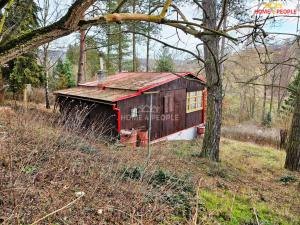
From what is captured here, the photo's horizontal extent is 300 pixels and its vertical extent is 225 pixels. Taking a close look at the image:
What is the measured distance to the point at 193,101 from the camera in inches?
551

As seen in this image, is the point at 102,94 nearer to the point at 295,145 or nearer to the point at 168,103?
the point at 168,103

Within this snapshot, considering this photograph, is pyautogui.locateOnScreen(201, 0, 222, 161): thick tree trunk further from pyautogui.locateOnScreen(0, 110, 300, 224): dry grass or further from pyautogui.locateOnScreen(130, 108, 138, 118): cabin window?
pyautogui.locateOnScreen(130, 108, 138, 118): cabin window

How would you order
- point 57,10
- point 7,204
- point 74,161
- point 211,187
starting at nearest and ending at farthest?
point 7,204
point 74,161
point 211,187
point 57,10

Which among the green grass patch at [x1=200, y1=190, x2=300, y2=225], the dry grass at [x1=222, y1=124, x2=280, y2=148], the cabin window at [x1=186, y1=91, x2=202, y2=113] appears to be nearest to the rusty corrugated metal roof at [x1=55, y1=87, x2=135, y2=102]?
the cabin window at [x1=186, y1=91, x2=202, y2=113]

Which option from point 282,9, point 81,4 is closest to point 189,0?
point 282,9

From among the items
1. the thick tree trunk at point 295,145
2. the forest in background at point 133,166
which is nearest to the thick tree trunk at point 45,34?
the forest in background at point 133,166

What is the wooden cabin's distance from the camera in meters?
9.66

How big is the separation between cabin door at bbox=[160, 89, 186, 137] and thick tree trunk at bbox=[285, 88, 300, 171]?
626 cm

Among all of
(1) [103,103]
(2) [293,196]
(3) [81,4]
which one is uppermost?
(3) [81,4]

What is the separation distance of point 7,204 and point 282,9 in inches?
236

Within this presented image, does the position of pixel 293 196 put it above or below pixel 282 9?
below

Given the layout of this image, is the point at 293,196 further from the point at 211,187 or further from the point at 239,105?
the point at 239,105

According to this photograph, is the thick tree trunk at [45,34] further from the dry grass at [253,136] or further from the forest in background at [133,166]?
the dry grass at [253,136]

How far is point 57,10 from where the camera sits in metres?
13.5
